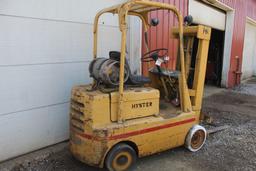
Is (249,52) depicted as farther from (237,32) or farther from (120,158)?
(120,158)

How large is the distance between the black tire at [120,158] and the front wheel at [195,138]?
35.0 inches

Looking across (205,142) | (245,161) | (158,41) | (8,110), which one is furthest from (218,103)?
(8,110)

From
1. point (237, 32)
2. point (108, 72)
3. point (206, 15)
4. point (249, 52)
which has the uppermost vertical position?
point (206, 15)

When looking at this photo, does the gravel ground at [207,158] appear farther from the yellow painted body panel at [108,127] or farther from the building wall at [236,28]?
the building wall at [236,28]

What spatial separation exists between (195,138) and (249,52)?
9660 millimetres

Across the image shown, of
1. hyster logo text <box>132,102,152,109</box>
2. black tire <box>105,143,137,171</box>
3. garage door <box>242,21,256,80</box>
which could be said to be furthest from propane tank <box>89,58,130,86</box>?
garage door <box>242,21,256,80</box>

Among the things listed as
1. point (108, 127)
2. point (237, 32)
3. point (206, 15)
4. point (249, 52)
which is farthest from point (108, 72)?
point (249, 52)

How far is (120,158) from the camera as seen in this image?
9.52 feet

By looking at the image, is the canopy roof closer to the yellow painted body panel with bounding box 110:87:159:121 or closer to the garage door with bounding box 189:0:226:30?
the yellow painted body panel with bounding box 110:87:159:121

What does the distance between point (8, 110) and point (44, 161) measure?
30.7 inches

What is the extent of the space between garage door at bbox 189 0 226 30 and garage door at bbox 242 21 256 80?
2950 mm

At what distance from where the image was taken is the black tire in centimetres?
282

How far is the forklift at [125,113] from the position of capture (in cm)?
272

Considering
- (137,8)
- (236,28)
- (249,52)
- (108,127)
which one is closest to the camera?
(108,127)
